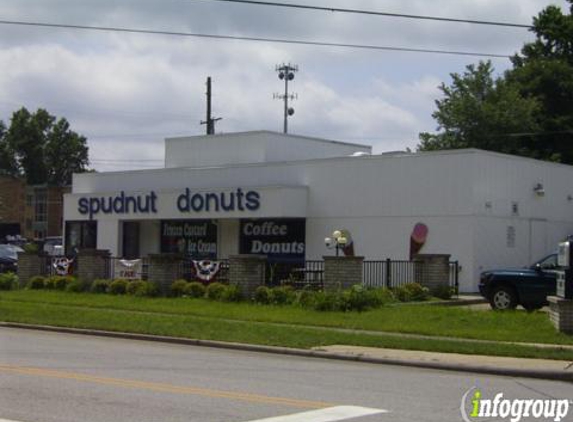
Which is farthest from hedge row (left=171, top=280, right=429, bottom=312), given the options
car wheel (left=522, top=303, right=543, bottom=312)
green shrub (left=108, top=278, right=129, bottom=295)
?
car wheel (left=522, top=303, right=543, bottom=312)

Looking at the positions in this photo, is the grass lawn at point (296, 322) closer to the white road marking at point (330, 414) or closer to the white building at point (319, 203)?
the white road marking at point (330, 414)

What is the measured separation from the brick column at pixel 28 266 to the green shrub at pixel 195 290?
8.28 m

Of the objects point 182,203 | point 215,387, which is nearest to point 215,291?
point 182,203

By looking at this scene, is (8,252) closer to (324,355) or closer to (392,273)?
(392,273)

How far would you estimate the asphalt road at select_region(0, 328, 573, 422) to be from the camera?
32.4ft

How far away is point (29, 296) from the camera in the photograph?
2995 centimetres

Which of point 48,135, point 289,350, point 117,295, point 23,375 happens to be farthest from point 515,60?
point 48,135

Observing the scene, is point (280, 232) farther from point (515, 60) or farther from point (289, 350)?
point (515, 60)

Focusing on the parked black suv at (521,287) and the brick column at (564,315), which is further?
the parked black suv at (521,287)

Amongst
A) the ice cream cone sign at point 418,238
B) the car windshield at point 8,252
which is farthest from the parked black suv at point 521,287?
the car windshield at point 8,252

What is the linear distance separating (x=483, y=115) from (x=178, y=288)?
30.6 m

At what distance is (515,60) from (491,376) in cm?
5018

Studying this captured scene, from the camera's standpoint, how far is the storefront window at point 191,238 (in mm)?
40812

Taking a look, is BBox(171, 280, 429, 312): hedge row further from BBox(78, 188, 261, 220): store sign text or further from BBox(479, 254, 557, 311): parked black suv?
BBox(78, 188, 261, 220): store sign text
